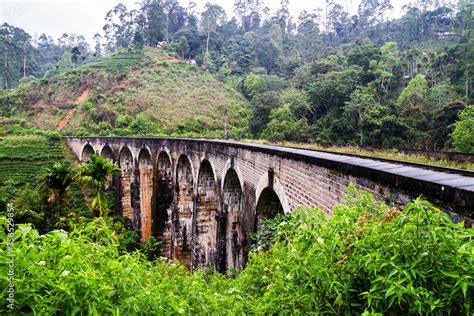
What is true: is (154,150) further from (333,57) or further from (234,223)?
(333,57)

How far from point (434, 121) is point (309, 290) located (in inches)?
1051

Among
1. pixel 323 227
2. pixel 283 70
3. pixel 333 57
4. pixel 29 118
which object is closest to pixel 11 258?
pixel 323 227

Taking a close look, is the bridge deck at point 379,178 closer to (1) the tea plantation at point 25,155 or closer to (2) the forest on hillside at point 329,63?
(2) the forest on hillside at point 329,63

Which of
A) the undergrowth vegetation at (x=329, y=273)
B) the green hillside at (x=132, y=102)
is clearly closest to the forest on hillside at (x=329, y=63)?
the green hillside at (x=132, y=102)

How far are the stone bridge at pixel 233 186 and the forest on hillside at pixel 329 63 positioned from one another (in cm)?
1203

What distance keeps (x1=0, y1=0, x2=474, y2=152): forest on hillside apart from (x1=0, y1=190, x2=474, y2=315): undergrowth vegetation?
1872 centimetres

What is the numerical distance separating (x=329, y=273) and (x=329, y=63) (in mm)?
42503

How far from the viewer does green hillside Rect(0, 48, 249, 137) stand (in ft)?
148

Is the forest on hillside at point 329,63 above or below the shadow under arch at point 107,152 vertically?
above

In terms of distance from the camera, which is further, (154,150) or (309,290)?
(154,150)

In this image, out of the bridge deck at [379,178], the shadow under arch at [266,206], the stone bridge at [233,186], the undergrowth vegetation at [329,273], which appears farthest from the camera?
the shadow under arch at [266,206]

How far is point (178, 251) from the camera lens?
17.9 meters

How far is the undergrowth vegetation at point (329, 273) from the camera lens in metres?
2.03

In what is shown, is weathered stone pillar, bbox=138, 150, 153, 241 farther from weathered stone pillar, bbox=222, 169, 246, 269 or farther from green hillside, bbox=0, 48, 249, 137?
green hillside, bbox=0, 48, 249, 137
